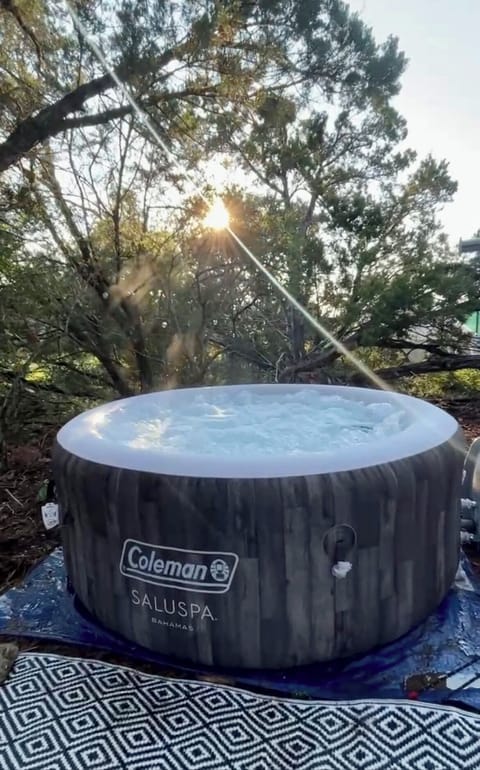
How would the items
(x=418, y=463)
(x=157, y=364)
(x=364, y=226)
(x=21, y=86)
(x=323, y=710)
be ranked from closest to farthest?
(x=323, y=710), (x=418, y=463), (x=21, y=86), (x=157, y=364), (x=364, y=226)

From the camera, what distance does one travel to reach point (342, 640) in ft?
6.18

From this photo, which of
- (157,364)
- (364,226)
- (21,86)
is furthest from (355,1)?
(157,364)

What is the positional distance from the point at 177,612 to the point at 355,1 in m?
4.90

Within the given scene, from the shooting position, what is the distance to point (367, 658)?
6.26 feet

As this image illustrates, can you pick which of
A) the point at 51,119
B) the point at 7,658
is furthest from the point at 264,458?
the point at 51,119

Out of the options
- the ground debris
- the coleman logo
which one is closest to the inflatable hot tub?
the coleman logo

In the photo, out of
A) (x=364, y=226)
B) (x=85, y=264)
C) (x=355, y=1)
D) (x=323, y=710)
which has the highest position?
(x=355, y=1)

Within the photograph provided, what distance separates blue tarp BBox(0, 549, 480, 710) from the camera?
1.76m

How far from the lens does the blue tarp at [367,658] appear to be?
1.76 meters

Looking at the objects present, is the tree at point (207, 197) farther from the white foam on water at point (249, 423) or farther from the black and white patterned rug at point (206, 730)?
the black and white patterned rug at point (206, 730)

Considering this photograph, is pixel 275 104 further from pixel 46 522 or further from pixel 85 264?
pixel 46 522

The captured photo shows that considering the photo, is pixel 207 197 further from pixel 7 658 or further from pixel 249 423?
pixel 7 658

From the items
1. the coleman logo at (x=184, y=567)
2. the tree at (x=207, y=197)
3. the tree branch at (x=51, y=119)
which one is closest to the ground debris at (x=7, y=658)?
the coleman logo at (x=184, y=567)

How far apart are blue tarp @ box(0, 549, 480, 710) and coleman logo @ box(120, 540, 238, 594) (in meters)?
0.34
